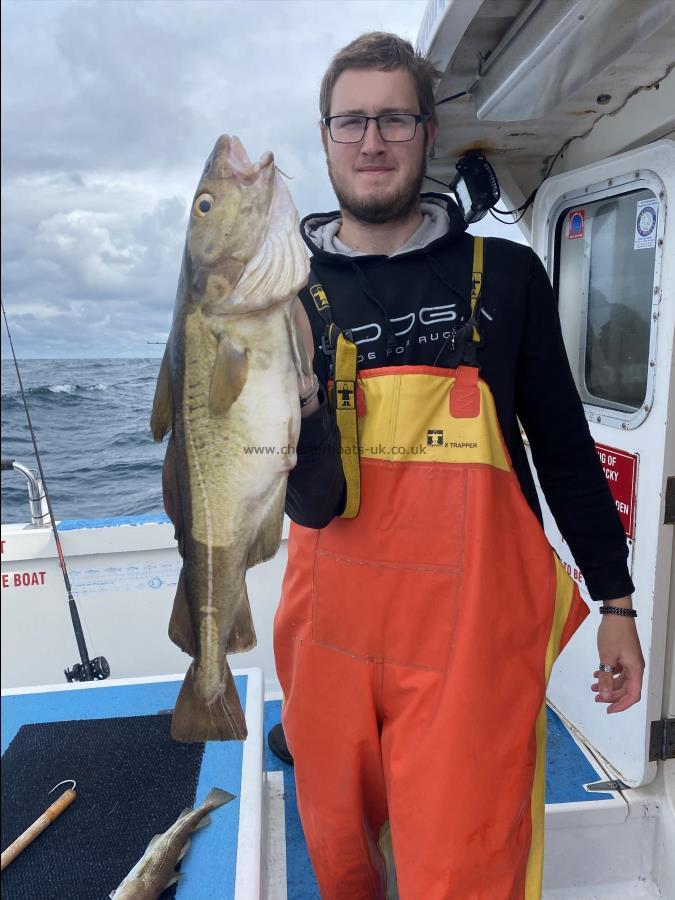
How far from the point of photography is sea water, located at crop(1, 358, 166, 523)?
5312mm

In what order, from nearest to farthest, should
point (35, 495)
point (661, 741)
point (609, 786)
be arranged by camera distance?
point (661, 741)
point (609, 786)
point (35, 495)

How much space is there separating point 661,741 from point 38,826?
2.44 meters

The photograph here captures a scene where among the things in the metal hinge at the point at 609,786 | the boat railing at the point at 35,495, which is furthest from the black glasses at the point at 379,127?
the boat railing at the point at 35,495

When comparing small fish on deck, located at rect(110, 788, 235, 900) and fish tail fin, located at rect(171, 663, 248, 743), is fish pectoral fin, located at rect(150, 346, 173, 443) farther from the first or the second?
small fish on deck, located at rect(110, 788, 235, 900)

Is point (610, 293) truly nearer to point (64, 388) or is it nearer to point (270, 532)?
point (270, 532)

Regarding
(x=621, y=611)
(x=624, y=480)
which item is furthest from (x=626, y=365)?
(x=621, y=611)

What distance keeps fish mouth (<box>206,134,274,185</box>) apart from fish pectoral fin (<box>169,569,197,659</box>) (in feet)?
2.72

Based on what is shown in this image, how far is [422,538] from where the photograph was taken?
1.76 meters

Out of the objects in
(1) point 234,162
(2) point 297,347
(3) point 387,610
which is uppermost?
(1) point 234,162

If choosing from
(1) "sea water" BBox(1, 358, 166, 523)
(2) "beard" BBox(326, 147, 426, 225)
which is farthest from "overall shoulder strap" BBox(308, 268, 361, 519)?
(1) "sea water" BBox(1, 358, 166, 523)

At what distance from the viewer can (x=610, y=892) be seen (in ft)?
8.82

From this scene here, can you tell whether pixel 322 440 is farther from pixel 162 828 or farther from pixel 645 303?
pixel 645 303

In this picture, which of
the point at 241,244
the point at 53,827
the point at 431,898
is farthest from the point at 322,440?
the point at 53,827

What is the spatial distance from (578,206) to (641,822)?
2.86 m
